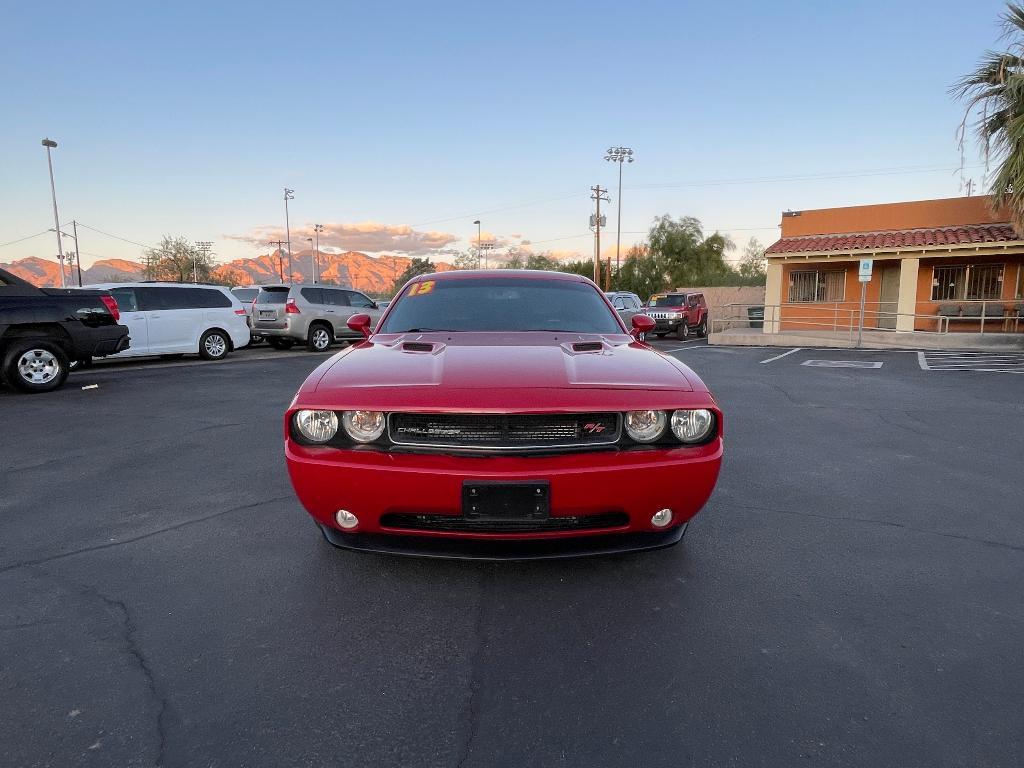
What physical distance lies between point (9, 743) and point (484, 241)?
295ft

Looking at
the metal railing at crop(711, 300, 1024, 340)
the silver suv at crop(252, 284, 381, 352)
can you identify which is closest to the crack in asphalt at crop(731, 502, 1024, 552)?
the silver suv at crop(252, 284, 381, 352)

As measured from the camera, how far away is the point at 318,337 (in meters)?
15.5

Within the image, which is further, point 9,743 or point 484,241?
point 484,241

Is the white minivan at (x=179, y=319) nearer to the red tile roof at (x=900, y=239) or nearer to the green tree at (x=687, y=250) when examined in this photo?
the red tile roof at (x=900, y=239)

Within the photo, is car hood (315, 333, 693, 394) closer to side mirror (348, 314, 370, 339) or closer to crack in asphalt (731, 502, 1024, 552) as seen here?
side mirror (348, 314, 370, 339)

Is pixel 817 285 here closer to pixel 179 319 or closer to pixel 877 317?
pixel 877 317

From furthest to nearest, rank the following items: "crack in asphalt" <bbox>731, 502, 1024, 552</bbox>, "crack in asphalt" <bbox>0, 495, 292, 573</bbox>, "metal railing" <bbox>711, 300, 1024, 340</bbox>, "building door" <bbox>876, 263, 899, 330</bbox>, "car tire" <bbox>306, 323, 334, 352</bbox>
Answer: "building door" <bbox>876, 263, 899, 330</bbox>, "metal railing" <bbox>711, 300, 1024, 340</bbox>, "car tire" <bbox>306, 323, 334, 352</bbox>, "crack in asphalt" <bbox>731, 502, 1024, 552</bbox>, "crack in asphalt" <bbox>0, 495, 292, 573</bbox>

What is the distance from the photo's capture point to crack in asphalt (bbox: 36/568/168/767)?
6.04ft

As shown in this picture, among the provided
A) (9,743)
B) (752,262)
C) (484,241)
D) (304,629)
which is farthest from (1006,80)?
(484,241)

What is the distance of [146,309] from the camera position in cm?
1191

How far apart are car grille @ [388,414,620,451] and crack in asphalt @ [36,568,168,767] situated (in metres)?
1.15

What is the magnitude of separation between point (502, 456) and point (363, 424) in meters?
0.60

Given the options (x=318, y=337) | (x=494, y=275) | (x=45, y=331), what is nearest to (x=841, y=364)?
(x=494, y=275)

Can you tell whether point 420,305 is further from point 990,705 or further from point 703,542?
point 990,705
